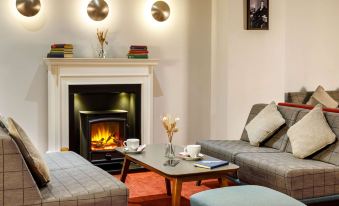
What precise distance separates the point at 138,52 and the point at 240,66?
1324mm

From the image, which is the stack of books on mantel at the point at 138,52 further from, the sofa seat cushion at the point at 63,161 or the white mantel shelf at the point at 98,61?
the sofa seat cushion at the point at 63,161

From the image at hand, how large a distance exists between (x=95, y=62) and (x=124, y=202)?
2501mm

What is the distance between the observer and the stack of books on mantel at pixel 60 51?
5.21 metres

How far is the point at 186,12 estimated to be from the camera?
615cm

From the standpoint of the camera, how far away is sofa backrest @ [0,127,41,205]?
2826mm

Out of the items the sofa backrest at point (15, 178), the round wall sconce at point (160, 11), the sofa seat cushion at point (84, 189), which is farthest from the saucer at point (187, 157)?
the round wall sconce at point (160, 11)

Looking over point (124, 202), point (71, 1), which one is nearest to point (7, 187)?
point (124, 202)

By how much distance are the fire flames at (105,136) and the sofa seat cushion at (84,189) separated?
6.20 ft

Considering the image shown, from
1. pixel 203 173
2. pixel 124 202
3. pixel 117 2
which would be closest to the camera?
pixel 124 202

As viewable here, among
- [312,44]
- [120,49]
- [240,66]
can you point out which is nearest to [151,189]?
[120,49]

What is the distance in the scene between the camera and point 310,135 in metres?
4.10

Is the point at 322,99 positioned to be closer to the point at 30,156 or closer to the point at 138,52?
the point at 138,52

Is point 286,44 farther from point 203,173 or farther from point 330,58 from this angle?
point 203,173

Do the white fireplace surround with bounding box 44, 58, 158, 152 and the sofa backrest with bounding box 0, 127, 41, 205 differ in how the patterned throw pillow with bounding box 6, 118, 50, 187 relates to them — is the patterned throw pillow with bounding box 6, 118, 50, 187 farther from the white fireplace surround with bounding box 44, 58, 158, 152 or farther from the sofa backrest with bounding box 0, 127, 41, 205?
the white fireplace surround with bounding box 44, 58, 158, 152
